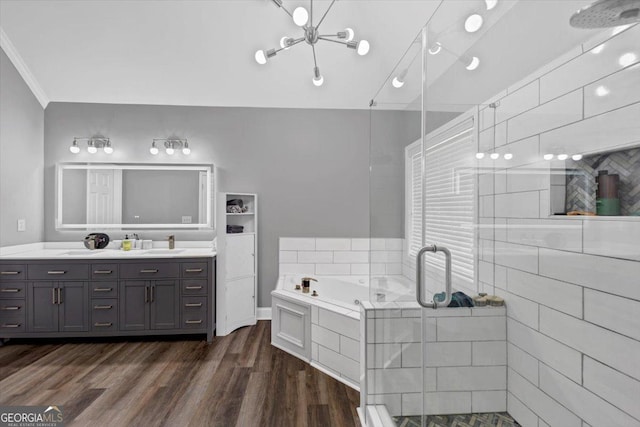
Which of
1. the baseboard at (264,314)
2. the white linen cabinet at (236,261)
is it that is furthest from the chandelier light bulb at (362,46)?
the baseboard at (264,314)

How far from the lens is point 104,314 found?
115 inches

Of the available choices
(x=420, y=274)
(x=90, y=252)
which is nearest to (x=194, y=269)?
(x=90, y=252)

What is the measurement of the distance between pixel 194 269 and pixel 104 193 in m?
1.54

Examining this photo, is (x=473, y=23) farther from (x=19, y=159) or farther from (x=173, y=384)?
(x=19, y=159)

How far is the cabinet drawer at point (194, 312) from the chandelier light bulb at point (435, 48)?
277 cm

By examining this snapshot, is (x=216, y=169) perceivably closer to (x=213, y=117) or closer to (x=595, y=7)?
(x=213, y=117)

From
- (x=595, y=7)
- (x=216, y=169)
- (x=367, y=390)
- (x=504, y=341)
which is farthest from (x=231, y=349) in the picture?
(x=595, y=7)

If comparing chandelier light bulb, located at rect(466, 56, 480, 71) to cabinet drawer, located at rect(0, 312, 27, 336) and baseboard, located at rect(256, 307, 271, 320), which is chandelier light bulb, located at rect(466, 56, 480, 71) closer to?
baseboard, located at rect(256, 307, 271, 320)

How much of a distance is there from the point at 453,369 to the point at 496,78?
1.15 meters

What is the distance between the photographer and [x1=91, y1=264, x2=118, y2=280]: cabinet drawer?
2.92 m

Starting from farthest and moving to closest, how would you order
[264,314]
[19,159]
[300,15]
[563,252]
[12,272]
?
[264,314] < [19,159] < [12,272] < [300,15] < [563,252]

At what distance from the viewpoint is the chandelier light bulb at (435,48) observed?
52.5 inches

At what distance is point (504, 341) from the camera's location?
3.77 feet

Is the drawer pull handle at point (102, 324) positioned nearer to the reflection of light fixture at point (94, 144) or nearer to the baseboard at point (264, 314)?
the baseboard at point (264, 314)
